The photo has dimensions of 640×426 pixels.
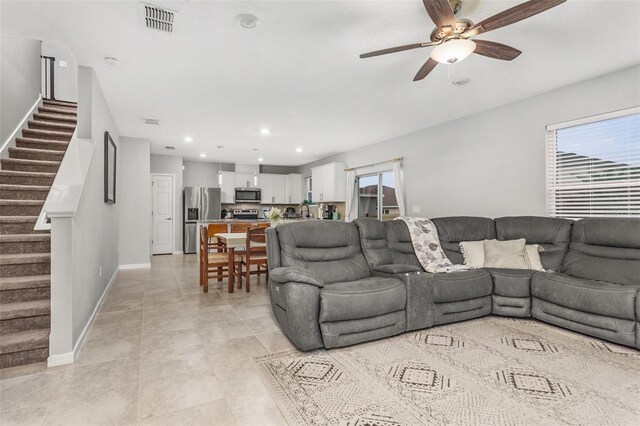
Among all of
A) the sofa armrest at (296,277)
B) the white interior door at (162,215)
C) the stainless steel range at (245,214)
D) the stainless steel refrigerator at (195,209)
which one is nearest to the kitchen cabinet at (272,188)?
the stainless steel range at (245,214)

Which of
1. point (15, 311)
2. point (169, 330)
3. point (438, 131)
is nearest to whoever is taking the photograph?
point (15, 311)

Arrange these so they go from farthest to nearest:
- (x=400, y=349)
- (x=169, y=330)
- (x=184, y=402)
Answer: (x=169, y=330) < (x=400, y=349) < (x=184, y=402)

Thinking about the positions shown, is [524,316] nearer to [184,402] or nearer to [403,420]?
[403,420]

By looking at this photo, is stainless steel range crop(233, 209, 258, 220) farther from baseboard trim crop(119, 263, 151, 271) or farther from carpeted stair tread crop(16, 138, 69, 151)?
carpeted stair tread crop(16, 138, 69, 151)

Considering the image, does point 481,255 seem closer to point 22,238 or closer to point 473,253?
point 473,253

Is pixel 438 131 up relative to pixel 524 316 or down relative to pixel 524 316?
up

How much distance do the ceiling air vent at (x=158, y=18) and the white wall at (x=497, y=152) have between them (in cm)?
413

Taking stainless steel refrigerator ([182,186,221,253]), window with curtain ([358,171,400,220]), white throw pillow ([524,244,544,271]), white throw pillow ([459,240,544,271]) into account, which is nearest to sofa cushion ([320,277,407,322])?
white throw pillow ([459,240,544,271])

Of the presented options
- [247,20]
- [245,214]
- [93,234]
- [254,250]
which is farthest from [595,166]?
[245,214]

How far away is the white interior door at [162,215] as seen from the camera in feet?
26.3

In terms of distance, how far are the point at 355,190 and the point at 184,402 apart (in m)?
5.99

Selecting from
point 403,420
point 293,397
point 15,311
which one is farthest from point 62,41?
point 403,420

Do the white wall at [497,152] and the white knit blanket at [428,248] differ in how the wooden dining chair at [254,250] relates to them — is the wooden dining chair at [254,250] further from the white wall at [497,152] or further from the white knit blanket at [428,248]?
the white wall at [497,152]

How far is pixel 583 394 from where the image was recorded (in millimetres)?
1960
